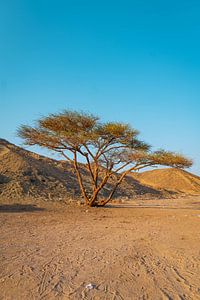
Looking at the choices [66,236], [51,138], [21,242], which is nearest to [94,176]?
[51,138]

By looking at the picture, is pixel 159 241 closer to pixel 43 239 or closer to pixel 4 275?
pixel 43 239

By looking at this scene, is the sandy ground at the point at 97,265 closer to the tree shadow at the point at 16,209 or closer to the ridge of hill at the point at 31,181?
the tree shadow at the point at 16,209

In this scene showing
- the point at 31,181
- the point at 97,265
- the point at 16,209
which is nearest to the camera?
the point at 97,265

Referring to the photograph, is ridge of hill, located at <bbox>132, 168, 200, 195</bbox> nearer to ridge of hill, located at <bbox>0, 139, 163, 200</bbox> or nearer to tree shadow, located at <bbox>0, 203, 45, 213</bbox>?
ridge of hill, located at <bbox>0, 139, 163, 200</bbox>

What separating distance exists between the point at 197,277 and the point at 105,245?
217cm

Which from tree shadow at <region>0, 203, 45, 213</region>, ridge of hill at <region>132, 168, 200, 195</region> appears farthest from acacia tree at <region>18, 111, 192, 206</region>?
ridge of hill at <region>132, 168, 200, 195</region>

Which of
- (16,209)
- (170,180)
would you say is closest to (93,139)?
(16,209)

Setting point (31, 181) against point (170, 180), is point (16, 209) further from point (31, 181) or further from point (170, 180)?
point (170, 180)

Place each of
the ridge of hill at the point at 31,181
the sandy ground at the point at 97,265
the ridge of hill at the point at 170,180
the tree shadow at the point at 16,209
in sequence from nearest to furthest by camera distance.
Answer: the sandy ground at the point at 97,265
the tree shadow at the point at 16,209
the ridge of hill at the point at 31,181
the ridge of hill at the point at 170,180

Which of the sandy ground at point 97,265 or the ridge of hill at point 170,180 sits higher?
the ridge of hill at point 170,180

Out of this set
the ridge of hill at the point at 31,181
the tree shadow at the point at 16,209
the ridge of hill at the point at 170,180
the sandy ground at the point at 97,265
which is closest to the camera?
the sandy ground at the point at 97,265

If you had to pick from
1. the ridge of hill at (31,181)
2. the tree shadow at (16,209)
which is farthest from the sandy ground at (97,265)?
the ridge of hill at (31,181)

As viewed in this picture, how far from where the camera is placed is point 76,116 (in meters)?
14.2

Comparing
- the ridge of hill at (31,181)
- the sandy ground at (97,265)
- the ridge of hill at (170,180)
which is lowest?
the sandy ground at (97,265)
